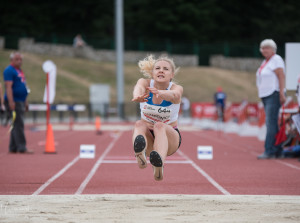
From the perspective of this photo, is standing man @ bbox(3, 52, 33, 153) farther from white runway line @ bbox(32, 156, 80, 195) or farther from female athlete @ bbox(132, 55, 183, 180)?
female athlete @ bbox(132, 55, 183, 180)

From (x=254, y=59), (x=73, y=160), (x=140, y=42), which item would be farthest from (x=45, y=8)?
(x=73, y=160)

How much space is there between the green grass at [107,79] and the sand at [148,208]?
37.3 m

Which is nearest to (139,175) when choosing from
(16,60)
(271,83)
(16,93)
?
(271,83)

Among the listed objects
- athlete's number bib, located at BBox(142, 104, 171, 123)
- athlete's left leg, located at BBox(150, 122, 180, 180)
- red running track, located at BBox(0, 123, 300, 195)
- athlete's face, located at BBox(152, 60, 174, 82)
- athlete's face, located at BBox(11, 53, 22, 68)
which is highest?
athlete's face, located at BBox(11, 53, 22, 68)

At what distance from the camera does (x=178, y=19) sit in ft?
219

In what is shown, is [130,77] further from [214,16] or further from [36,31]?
[214,16]

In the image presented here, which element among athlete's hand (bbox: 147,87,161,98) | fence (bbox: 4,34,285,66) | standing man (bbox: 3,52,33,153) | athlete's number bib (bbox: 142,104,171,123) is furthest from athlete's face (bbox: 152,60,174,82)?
fence (bbox: 4,34,285,66)

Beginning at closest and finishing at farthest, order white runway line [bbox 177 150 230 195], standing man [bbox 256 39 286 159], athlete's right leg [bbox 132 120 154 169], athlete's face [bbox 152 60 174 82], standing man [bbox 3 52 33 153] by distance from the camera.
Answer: athlete's right leg [bbox 132 120 154 169] → athlete's face [bbox 152 60 174 82] → white runway line [bbox 177 150 230 195] → standing man [bbox 256 39 286 159] → standing man [bbox 3 52 33 153]

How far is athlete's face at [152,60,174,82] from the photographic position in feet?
22.3

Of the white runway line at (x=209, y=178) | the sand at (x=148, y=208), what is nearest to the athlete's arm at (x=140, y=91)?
the sand at (x=148, y=208)

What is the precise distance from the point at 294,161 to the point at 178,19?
5661 cm

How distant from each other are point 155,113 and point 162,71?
50 centimetres

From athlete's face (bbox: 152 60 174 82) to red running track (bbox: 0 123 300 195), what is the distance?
4.64 feet

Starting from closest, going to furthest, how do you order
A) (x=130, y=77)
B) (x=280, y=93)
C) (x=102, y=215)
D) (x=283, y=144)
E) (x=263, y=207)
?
(x=102, y=215) < (x=263, y=207) < (x=280, y=93) < (x=283, y=144) < (x=130, y=77)
